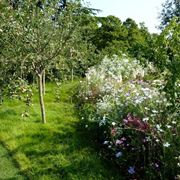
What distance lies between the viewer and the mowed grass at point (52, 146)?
312 inches

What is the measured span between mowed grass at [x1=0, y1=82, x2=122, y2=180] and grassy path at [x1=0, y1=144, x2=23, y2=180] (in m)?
0.11

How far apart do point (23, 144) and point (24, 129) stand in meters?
1.02

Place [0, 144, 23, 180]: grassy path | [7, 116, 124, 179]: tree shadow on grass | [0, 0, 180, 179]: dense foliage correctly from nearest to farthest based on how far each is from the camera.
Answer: [0, 0, 180, 179]: dense foliage, [7, 116, 124, 179]: tree shadow on grass, [0, 144, 23, 180]: grassy path

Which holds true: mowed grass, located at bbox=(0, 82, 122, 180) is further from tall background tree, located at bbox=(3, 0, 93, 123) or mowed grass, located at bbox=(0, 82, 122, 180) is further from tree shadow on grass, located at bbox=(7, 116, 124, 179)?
tall background tree, located at bbox=(3, 0, 93, 123)

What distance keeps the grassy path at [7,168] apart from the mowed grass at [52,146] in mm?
107

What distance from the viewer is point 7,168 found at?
842 cm

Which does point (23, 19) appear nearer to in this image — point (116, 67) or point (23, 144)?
point (23, 144)

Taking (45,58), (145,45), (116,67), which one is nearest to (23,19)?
(45,58)

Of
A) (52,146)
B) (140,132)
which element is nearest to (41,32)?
(52,146)

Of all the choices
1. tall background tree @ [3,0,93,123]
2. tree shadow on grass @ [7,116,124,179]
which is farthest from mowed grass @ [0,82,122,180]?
tall background tree @ [3,0,93,123]

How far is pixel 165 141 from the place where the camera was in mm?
7113

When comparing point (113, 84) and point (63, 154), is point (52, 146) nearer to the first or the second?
point (63, 154)

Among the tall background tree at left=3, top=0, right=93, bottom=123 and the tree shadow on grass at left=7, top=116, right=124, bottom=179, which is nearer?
the tree shadow on grass at left=7, top=116, right=124, bottom=179

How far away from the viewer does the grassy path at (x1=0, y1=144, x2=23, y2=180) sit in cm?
803
